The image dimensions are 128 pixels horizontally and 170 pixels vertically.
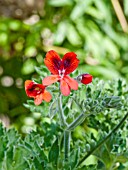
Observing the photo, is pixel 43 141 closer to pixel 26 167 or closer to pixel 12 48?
pixel 26 167

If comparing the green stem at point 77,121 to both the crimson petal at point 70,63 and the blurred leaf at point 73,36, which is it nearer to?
the crimson petal at point 70,63

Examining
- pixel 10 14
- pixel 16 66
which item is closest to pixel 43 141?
pixel 16 66

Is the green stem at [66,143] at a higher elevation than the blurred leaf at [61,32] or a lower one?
lower

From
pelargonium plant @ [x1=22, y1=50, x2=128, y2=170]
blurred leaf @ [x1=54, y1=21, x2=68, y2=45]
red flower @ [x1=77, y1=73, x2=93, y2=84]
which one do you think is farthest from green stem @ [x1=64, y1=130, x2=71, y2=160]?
blurred leaf @ [x1=54, y1=21, x2=68, y2=45]

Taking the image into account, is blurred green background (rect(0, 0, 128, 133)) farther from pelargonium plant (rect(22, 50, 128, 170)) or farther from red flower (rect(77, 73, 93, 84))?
red flower (rect(77, 73, 93, 84))

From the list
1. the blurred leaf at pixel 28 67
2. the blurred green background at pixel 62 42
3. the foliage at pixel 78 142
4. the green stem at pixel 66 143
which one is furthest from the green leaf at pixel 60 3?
the green stem at pixel 66 143

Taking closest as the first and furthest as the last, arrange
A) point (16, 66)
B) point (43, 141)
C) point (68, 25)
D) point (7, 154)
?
1. point (7, 154)
2. point (43, 141)
3. point (68, 25)
4. point (16, 66)

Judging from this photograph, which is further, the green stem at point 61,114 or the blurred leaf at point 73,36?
the blurred leaf at point 73,36

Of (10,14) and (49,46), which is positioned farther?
(10,14)
